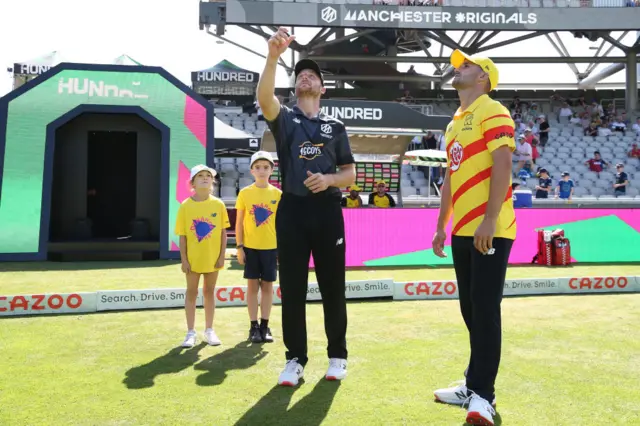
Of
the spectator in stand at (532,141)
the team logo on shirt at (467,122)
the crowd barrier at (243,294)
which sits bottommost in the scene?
the crowd barrier at (243,294)

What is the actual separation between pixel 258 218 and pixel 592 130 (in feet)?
86.6

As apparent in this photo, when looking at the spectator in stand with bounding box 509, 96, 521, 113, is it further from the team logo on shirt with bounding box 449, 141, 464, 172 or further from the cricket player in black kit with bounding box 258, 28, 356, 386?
the team logo on shirt with bounding box 449, 141, 464, 172

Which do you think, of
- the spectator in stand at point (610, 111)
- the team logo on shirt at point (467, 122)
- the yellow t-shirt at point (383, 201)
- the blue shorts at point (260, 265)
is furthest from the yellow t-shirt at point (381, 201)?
the spectator in stand at point (610, 111)

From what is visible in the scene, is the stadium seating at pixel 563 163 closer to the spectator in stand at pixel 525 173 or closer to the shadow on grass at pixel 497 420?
the spectator in stand at pixel 525 173

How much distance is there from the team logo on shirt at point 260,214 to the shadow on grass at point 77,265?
6192mm

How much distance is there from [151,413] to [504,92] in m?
33.8

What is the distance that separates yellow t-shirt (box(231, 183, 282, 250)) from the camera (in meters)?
5.93

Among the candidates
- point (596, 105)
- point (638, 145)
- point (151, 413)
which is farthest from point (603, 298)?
point (596, 105)

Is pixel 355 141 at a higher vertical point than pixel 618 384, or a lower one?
higher

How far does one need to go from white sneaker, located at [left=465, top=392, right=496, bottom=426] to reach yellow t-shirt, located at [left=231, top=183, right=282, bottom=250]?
9.69 ft

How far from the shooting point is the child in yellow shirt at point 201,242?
5.56m

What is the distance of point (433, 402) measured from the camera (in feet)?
12.3

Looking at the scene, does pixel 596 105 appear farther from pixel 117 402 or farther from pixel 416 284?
pixel 117 402

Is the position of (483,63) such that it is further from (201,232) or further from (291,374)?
(201,232)
